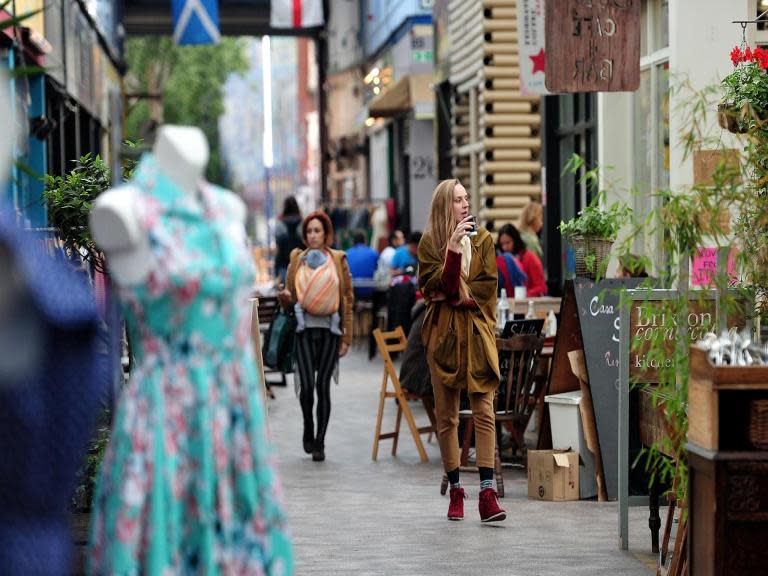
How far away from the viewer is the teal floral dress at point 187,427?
14.3 feet

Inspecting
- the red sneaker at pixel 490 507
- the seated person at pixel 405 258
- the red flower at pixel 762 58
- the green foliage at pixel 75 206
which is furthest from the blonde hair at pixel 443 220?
the seated person at pixel 405 258

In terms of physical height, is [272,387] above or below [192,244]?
below

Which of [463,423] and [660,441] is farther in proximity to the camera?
[463,423]

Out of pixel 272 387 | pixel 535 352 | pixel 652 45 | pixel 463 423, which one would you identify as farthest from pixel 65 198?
pixel 272 387

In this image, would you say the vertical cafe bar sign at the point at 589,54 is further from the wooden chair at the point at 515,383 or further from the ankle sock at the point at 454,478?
the ankle sock at the point at 454,478

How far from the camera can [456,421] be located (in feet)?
28.6

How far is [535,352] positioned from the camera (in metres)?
10.4

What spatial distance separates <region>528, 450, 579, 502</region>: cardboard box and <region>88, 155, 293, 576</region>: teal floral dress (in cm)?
502

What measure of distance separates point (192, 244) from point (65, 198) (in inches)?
131

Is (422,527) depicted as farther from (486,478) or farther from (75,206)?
(75,206)

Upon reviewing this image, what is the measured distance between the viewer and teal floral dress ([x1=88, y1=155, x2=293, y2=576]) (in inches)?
171

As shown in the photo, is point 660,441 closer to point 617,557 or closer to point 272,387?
point 617,557

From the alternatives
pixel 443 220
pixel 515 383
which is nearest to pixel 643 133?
pixel 515 383

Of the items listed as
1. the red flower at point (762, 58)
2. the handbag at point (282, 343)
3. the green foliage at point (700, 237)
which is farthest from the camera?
the handbag at point (282, 343)
